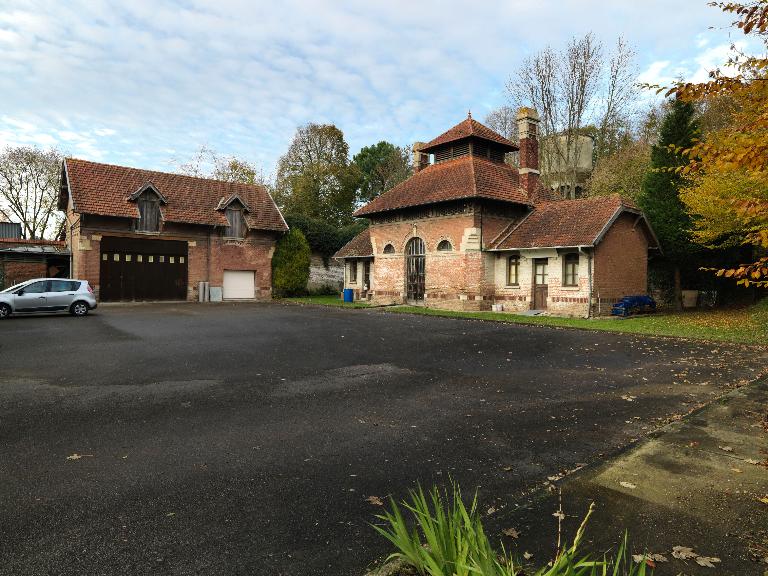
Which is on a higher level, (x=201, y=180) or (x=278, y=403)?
(x=201, y=180)

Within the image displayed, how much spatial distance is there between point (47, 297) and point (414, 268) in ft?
54.4

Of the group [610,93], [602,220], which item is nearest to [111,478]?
[602,220]

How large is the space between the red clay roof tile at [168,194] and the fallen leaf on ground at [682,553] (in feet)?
93.0

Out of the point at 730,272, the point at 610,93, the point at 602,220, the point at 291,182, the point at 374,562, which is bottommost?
the point at 374,562

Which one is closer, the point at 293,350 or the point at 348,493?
the point at 348,493

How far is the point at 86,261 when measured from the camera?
2547 cm

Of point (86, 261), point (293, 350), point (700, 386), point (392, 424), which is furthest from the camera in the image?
point (86, 261)

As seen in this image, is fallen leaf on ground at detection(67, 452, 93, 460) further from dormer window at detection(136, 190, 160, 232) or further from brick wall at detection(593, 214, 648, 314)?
dormer window at detection(136, 190, 160, 232)

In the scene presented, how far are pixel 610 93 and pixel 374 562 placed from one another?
3478 cm

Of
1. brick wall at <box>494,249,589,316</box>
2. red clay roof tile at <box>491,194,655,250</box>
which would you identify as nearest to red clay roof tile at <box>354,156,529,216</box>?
red clay roof tile at <box>491,194,655,250</box>

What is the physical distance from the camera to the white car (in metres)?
17.9

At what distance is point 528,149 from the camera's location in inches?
969

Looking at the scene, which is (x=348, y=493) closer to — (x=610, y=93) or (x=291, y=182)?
(x=610, y=93)

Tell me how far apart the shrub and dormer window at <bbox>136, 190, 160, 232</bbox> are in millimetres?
7759
